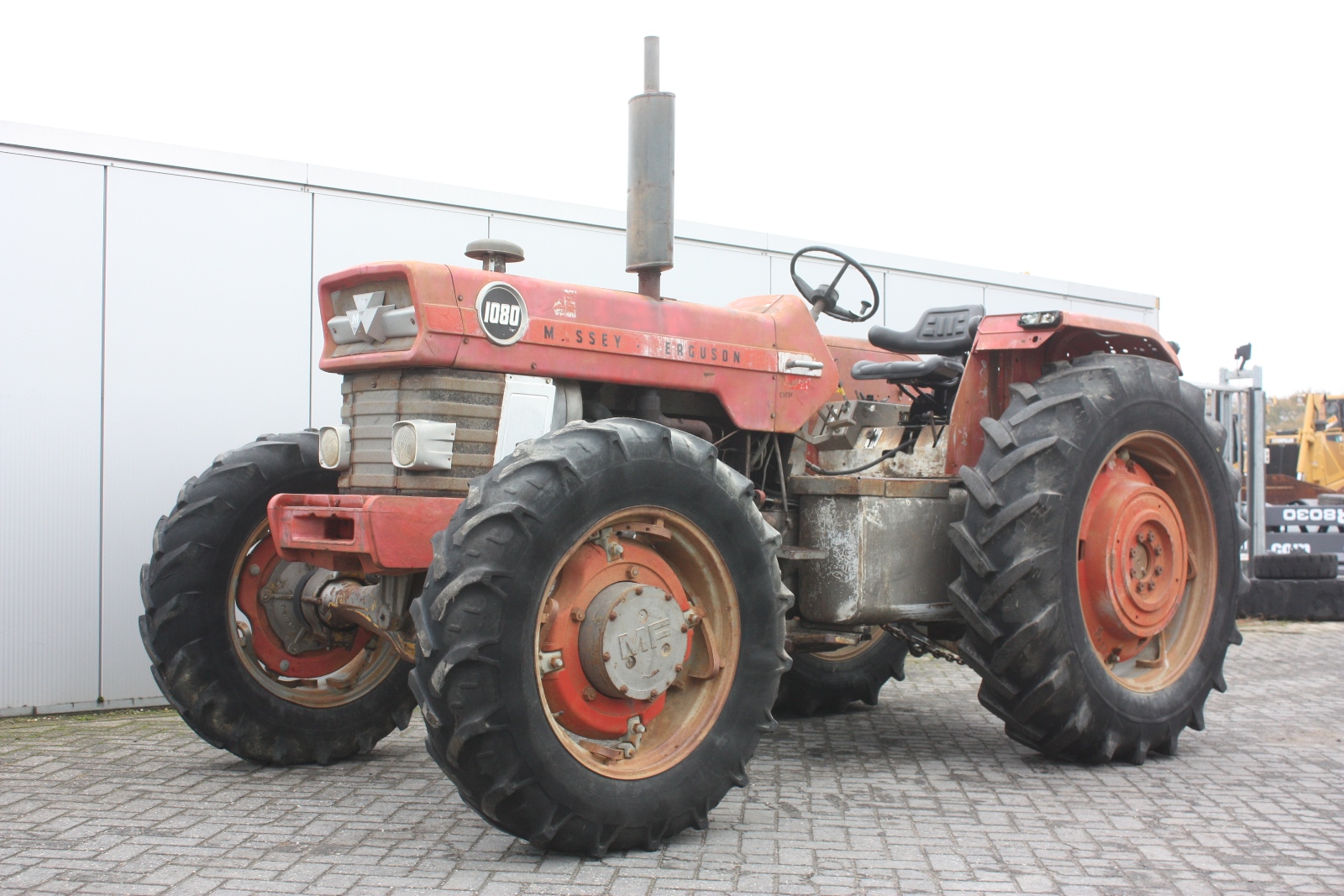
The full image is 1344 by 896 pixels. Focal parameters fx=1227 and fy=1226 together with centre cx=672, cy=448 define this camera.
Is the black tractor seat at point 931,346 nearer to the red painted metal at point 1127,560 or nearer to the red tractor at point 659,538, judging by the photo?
the red tractor at point 659,538

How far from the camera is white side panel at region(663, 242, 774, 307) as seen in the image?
Answer: 28.3 feet

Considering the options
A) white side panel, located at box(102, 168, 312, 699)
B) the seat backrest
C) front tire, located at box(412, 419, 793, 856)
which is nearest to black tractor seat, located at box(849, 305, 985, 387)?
the seat backrest

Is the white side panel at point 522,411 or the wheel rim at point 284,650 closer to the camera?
the white side panel at point 522,411

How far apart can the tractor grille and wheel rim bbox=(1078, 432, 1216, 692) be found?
99.9 inches

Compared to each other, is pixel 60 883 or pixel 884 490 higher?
pixel 884 490

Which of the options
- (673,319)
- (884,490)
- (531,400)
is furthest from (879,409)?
(531,400)

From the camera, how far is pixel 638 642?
385cm

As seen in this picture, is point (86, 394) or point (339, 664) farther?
point (86, 394)

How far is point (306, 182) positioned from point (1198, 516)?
17.1 feet

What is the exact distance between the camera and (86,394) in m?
6.58

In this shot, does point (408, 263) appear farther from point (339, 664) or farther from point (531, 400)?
point (339, 664)

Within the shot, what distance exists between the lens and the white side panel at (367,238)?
7.29 meters

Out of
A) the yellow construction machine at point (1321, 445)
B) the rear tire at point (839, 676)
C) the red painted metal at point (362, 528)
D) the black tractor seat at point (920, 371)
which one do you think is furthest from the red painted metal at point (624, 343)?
A: the yellow construction machine at point (1321, 445)

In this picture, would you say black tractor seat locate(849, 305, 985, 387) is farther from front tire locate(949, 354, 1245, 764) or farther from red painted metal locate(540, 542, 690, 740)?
red painted metal locate(540, 542, 690, 740)
